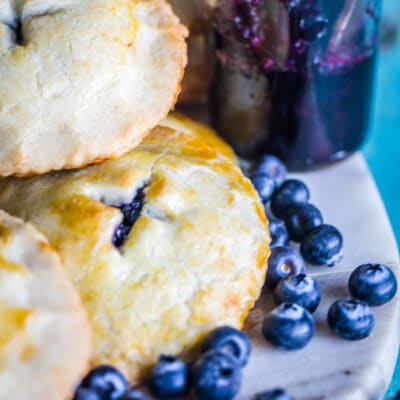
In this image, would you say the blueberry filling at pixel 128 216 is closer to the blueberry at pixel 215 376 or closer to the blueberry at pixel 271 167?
the blueberry at pixel 215 376

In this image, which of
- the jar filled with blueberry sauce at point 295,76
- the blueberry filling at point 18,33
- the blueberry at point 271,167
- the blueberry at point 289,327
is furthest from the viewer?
the blueberry at point 271,167

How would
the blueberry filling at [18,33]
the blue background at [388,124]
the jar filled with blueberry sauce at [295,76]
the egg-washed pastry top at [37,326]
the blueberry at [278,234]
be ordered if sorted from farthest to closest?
the blue background at [388,124], the jar filled with blueberry sauce at [295,76], the blueberry at [278,234], the blueberry filling at [18,33], the egg-washed pastry top at [37,326]

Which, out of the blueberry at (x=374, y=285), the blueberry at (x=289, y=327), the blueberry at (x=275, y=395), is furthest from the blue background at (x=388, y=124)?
the blueberry at (x=275, y=395)

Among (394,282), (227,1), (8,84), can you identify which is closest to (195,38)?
(227,1)

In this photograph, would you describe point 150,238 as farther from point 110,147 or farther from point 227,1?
point 227,1

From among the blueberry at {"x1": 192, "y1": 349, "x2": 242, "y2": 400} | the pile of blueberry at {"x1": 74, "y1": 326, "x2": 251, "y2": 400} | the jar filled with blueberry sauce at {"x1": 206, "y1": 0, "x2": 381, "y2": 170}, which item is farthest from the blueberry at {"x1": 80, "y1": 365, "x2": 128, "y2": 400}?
the jar filled with blueberry sauce at {"x1": 206, "y1": 0, "x2": 381, "y2": 170}

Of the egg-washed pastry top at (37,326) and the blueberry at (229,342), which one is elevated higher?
the egg-washed pastry top at (37,326)

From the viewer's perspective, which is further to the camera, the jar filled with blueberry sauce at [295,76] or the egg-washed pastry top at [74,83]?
the jar filled with blueberry sauce at [295,76]
